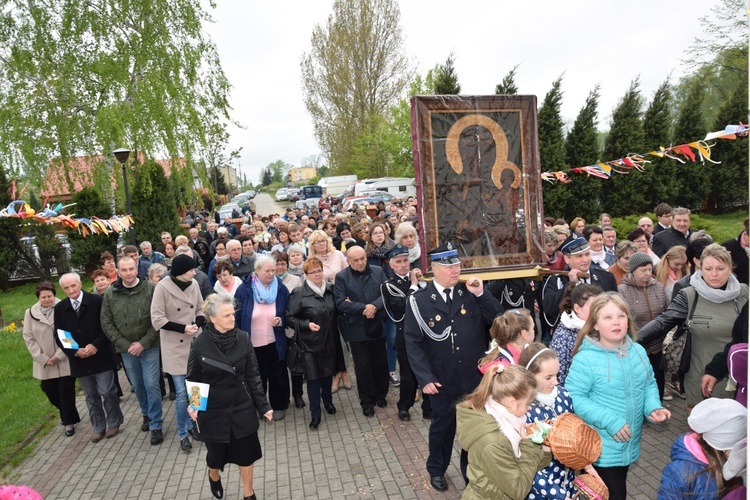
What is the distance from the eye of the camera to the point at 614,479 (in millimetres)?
3393

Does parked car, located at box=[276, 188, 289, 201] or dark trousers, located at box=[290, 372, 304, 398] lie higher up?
parked car, located at box=[276, 188, 289, 201]

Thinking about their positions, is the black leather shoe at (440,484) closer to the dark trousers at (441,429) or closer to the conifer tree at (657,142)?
the dark trousers at (441,429)

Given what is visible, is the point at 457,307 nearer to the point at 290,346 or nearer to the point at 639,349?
the point at 639,349

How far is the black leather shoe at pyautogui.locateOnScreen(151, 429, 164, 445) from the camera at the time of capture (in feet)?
19.7

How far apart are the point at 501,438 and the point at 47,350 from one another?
5.80 meters

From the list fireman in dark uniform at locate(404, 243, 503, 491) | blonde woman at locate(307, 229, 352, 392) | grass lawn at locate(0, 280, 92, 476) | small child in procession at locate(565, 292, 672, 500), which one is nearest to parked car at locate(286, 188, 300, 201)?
grass lawn at locate(0, 280, 92, 476)

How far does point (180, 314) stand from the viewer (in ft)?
19.1

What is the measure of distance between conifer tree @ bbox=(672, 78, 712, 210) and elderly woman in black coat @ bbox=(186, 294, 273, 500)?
1921 centimetres

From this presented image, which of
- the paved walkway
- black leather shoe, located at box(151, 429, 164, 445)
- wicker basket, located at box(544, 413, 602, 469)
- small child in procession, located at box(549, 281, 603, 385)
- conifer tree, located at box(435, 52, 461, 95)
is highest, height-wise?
conifer tree, located at box(435, 52, 461, 95)

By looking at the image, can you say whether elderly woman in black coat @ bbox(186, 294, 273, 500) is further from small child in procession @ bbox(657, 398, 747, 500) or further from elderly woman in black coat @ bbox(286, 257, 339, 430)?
small child in procession @ bbox(657, 398, 747, 500)

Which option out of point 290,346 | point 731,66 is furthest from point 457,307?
point 731,66

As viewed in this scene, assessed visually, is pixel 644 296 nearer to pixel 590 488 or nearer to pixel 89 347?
pixel 590 488

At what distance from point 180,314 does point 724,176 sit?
2155cm

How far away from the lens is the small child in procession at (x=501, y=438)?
282 centimetres
